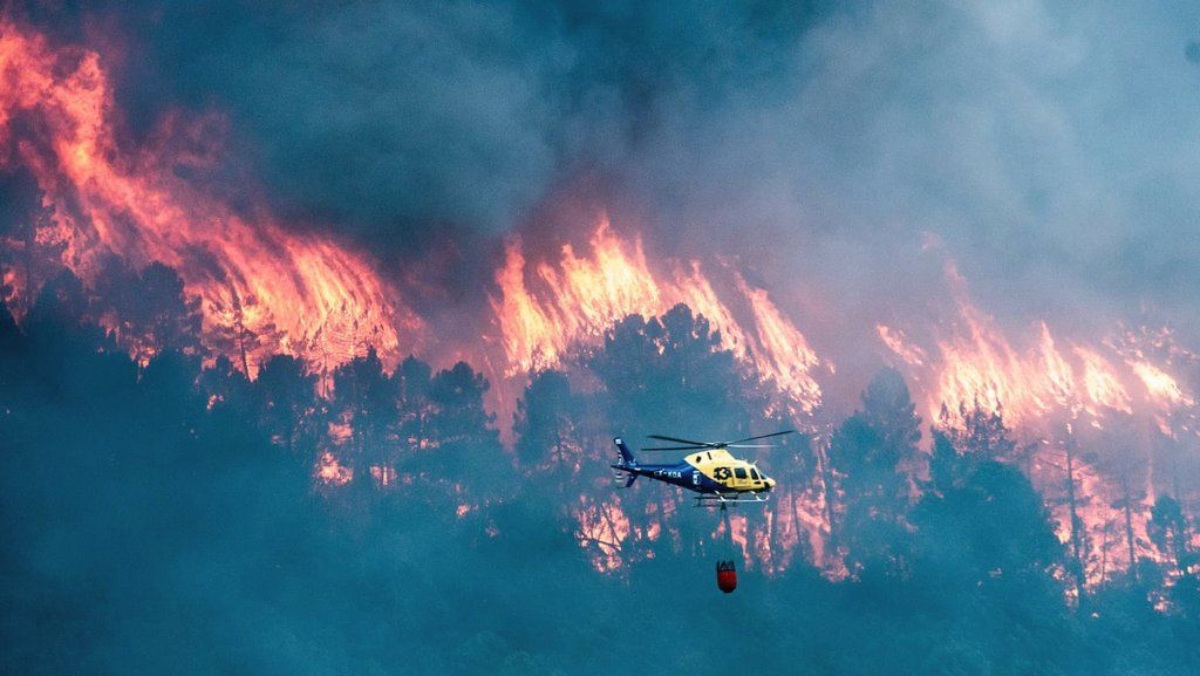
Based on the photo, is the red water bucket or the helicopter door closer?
the red water bucket

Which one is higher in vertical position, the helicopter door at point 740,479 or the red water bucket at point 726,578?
the helicopter door at point 740,479

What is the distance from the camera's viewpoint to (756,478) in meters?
143

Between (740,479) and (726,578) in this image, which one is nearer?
(726,578)

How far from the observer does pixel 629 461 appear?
490 ft

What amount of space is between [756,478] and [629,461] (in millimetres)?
15393

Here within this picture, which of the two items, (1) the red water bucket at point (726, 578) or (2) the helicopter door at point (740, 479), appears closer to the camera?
(1) the red water bucket at point (726, 578)

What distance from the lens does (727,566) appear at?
139 meters

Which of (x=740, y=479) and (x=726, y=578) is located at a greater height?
(x=740, y=479)

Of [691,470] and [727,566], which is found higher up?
[691,470]

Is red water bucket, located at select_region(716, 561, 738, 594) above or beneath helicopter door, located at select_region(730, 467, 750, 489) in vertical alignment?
beneath

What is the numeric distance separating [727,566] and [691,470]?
1136cm

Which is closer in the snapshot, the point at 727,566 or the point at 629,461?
the point at 727,566

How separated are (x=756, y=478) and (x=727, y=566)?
1054 centimetres
